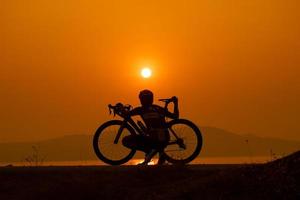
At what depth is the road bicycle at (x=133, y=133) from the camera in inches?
573

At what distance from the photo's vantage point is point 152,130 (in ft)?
Answer: 47.9

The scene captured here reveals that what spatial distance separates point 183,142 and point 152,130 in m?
0.75

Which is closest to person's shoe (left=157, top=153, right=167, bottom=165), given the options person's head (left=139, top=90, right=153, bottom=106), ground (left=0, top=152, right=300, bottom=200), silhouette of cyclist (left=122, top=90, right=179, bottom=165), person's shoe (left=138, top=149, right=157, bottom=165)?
silhouette of cyclist (left=122, top=90, right=179, bottom=165)

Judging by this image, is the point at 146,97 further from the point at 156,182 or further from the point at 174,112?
the point at 156,182

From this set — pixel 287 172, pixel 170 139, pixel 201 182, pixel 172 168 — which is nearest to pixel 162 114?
pixel 170 139

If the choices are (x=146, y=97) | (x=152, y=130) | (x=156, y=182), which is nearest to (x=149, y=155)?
(x=152, y=130)

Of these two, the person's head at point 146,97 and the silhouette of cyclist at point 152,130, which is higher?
the person's head at point 146,97

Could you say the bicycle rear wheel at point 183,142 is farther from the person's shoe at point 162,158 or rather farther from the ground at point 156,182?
the ground at point 156,182

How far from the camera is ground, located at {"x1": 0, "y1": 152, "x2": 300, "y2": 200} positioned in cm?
1010

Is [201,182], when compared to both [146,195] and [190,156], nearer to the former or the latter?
[146,195]

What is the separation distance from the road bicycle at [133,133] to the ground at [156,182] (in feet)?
5.65

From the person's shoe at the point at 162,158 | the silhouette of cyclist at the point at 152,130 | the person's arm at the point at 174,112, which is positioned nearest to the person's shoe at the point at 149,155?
the silhouette of cyclist at the point at 152,130

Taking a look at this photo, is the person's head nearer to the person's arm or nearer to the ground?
the person's arm

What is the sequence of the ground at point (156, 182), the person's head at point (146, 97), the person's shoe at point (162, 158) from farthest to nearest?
the person's head at point (146, 97) < the person's shoe at point (162, 158) < the ground at point (156, 182)
